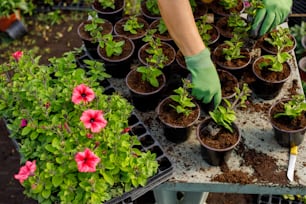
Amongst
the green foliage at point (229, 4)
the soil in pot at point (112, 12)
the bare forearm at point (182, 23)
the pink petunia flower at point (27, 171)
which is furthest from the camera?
the soil in pot at point (112, 12)

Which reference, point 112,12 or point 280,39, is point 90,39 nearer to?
point 112,12

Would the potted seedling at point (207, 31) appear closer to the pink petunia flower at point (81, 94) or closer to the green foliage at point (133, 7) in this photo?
the pink petunia flower at point (81, 94)

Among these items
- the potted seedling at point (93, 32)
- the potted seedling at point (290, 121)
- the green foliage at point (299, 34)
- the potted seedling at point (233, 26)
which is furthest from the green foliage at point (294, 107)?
the green foliage at point (299, 34)

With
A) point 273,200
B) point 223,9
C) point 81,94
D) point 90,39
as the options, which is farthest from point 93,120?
point 273,200

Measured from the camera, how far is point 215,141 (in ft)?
6.49

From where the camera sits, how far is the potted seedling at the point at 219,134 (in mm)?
1940

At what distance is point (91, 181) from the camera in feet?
5.69

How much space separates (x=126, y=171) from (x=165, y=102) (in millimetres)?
430

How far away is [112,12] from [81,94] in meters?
0.97

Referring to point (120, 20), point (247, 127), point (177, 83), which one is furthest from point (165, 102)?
point (120, 20)

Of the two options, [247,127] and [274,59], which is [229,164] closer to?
[247,127]

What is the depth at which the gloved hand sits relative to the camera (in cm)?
223

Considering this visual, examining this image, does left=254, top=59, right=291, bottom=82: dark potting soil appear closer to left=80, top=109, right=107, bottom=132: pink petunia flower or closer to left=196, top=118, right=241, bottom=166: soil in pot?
left=196, top=118, right=241, bottom=166: soil in pot

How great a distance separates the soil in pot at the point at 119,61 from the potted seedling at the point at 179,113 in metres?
0.35
